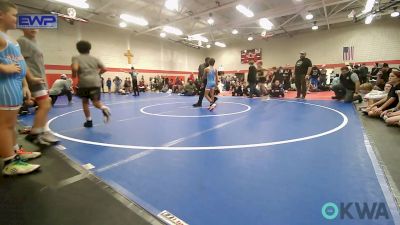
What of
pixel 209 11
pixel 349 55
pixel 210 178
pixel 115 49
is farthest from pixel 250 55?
pixel 210 178

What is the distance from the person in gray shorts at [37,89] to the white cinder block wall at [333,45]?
23.6 m

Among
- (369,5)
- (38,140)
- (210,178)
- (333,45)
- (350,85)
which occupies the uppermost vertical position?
(369,5)

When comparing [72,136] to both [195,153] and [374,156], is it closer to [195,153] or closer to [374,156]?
[195,153]

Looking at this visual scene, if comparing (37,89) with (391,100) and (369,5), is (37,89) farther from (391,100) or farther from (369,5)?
(369,5)

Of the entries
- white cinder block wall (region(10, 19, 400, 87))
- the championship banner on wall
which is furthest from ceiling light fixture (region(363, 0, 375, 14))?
the championship banner on wall

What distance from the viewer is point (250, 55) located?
26141 millimetres

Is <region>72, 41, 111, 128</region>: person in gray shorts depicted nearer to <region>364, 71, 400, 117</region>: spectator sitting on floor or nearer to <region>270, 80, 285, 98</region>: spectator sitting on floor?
<region>364, 71, 400, 117</region>: spectator sitting on floor

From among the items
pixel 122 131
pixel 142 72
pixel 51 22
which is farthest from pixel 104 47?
pixel 122 131

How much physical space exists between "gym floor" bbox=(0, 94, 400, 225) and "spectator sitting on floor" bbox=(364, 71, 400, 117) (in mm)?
1141

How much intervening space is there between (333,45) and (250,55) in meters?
8.20

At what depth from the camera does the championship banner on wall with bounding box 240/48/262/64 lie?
25592 mm

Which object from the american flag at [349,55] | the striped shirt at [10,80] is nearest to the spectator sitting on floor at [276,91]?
the striped shirt at [10,80]

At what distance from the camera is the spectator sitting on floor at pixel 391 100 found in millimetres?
4503

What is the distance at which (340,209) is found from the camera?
65.9 inches
